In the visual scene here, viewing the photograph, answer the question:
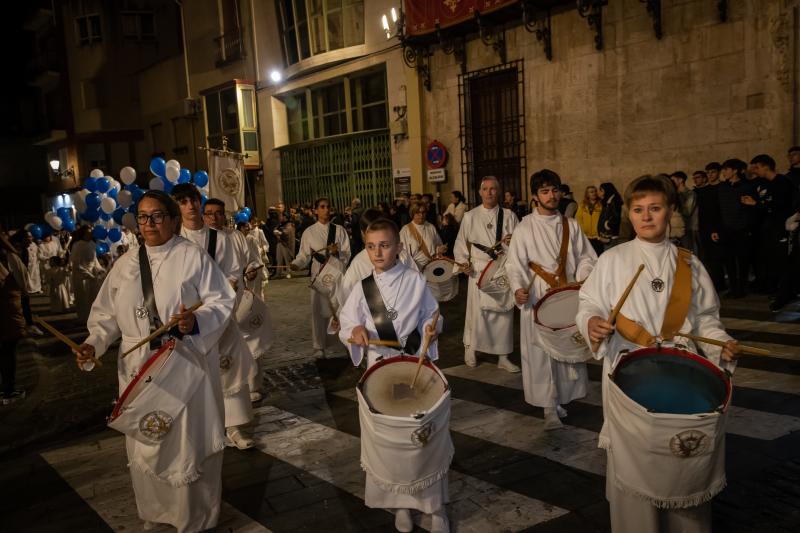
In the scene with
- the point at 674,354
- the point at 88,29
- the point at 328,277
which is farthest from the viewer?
the point at 88,29

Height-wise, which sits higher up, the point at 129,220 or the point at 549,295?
the point at 129,220

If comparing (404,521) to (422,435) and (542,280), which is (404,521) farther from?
(542,280)

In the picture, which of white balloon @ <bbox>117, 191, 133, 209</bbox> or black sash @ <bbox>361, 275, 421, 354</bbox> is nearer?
black sash @ <bbox>361, 275, 421, 354</bbox>

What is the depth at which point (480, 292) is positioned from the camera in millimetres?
7176

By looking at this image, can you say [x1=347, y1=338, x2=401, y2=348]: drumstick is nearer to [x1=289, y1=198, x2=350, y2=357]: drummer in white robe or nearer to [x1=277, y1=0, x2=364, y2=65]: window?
[x1=289, y1=198, x2=350, y2=357]: drummer in white robe

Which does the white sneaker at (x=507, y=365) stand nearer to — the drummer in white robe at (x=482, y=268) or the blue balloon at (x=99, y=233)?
the drummer in white robe at (x=482, y=268)

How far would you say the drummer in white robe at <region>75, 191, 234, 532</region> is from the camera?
3645 mm

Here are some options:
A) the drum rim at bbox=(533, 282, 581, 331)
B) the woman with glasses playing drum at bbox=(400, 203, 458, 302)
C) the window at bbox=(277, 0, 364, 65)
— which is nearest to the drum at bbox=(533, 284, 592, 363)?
the drum rim at bbox=(533, 282, 581, 331)

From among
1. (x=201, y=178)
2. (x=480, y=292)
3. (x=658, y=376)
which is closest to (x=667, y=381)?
(x=658, y=376)

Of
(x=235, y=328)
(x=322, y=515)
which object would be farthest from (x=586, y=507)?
(x=235, y=328)

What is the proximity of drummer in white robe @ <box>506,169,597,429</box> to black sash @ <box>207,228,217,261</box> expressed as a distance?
2.59 meters

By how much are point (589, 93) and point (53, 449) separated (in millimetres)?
11980

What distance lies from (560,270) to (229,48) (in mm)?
24051

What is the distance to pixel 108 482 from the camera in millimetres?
4617
